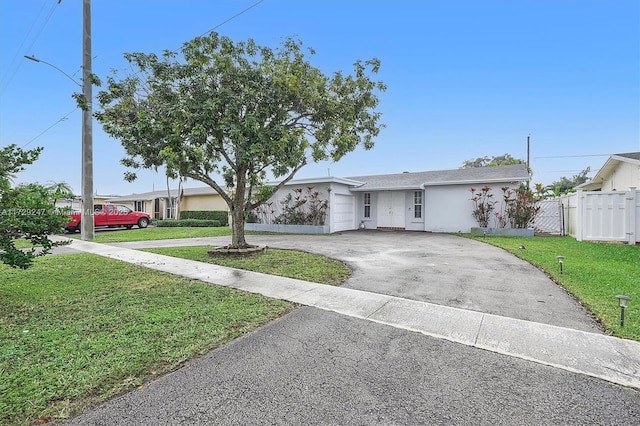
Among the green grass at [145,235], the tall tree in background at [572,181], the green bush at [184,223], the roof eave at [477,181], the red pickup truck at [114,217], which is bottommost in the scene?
the green grass at [145,235]

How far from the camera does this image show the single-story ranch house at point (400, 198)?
1579 cm

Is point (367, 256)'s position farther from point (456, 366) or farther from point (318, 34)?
point (318, 34)

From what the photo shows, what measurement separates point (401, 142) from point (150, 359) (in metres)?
23.7

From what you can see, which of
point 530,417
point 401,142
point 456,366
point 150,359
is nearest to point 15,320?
point 150,359

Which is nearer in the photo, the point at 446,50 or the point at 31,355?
the point at 31,355

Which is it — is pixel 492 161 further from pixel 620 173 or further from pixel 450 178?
pixel 450 178

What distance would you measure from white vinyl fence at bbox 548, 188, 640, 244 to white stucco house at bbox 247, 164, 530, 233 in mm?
3324

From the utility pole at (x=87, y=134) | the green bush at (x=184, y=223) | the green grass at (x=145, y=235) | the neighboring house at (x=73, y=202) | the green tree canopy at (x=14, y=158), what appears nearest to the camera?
the green tree canopy at (x=14, y=158)

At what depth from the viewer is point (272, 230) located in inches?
701

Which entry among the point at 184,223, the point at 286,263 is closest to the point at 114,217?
the point at 184,223

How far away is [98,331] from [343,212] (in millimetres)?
14659

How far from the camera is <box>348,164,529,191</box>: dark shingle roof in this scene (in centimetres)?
1486

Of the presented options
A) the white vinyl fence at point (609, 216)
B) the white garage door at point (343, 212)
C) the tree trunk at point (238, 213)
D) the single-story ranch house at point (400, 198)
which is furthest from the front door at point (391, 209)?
the tree trunk at point (238, 213)

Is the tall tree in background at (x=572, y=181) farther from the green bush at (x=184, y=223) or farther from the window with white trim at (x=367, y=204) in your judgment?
the green bush at (x=184, y=223)
